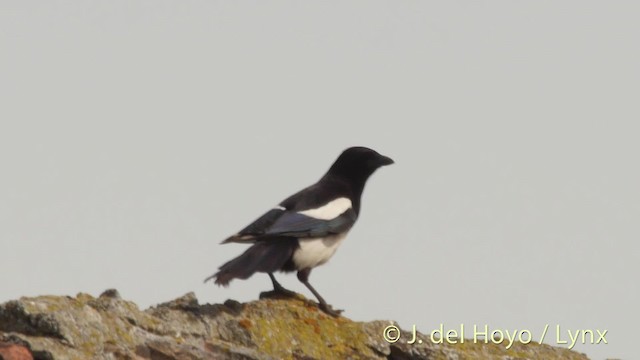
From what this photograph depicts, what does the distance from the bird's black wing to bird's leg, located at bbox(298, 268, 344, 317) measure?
34 centimetres

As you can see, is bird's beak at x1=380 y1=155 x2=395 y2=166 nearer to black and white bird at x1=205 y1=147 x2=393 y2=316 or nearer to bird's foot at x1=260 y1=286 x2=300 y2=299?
black and white bird at x1=205 y1=147 x2=393 y2=316

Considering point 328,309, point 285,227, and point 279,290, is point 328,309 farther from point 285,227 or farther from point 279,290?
point 285,227

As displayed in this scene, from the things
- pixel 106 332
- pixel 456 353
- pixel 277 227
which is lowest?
pixel 456 353

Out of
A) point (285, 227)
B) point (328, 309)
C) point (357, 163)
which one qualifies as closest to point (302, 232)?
point (285, 227)

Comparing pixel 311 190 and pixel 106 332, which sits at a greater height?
pixel 311 190

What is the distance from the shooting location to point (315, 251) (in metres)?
11.7

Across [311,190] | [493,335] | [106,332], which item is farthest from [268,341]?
[311,190]

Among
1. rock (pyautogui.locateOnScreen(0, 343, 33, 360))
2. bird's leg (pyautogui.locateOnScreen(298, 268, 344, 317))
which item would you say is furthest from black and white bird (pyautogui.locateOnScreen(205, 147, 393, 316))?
rock (pyautogui.locateOnScreen(0, 343, 33, 360))

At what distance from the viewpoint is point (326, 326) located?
9.88m

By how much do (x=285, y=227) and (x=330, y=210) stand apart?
89cm

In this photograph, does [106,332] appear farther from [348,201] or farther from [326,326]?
[348,201]

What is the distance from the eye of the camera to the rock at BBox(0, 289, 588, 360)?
7.93 metres

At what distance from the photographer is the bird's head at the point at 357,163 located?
13172 millimetres

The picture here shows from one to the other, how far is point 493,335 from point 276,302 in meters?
1.89
